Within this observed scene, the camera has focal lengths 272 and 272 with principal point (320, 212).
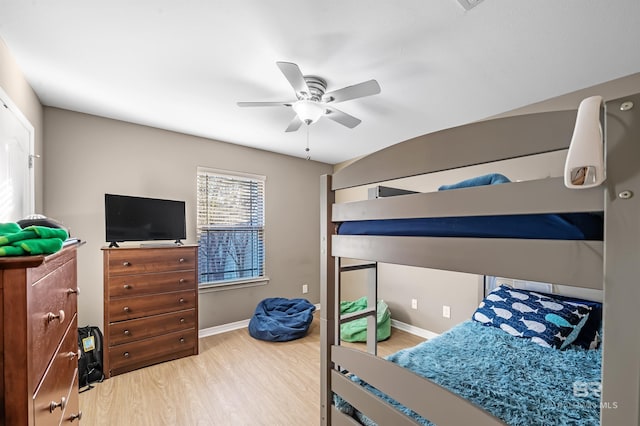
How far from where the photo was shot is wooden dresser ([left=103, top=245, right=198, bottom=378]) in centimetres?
239

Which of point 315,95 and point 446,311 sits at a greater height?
point 315,95

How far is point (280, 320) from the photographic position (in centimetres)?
332

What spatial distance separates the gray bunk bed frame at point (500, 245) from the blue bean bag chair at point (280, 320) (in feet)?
6.41

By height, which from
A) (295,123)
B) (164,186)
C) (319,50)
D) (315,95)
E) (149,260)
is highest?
(319,50)

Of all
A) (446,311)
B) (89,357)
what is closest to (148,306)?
(89,357)

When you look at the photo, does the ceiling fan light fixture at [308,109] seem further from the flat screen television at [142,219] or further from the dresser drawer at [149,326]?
the dresser drawer at [149,326]

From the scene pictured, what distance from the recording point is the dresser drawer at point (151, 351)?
94.4 inches

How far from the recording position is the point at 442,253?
838 mm

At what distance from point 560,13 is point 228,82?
2.02 m

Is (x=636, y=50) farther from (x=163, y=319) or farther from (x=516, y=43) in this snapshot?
(x=163, y=319)

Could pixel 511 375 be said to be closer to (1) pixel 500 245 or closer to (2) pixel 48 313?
(1) pixel 500 245

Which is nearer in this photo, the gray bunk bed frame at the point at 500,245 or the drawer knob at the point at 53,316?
the gray bunk bed frame at the point at 500,245

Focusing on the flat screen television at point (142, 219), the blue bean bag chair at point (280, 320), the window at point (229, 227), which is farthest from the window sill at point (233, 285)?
the flat screen television at point (142, 219)

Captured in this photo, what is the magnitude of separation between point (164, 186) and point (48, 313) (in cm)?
242
